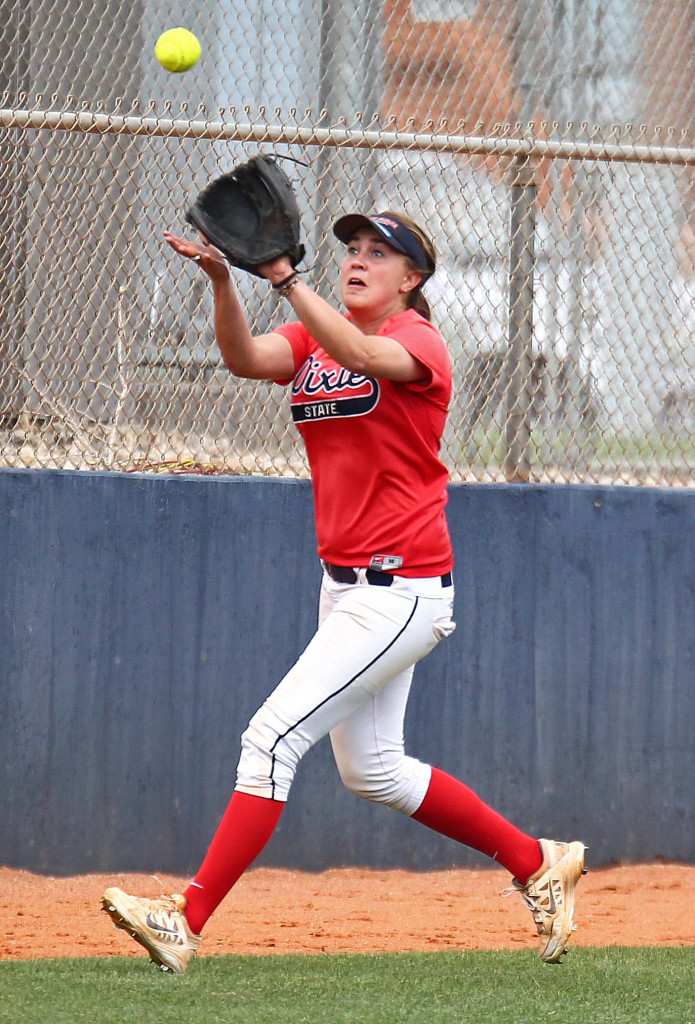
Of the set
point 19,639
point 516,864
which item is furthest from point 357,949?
point 19,639

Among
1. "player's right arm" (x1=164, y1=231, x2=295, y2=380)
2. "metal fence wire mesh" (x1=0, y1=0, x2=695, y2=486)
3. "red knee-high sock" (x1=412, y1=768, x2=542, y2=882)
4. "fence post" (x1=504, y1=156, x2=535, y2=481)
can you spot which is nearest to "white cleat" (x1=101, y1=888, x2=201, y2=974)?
"red knee-high sock" (x1=412, y1=768, x2=542, y2=882)

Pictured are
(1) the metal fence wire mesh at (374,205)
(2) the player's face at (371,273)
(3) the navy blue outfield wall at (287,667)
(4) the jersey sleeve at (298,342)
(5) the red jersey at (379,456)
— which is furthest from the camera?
(1) the metal fence wire mesh at (374,205)

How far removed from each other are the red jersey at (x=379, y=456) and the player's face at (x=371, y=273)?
116 mm

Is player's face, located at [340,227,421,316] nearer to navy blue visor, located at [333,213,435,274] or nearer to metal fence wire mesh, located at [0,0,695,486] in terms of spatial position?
navy blue visor, located at [333,213,435,274]

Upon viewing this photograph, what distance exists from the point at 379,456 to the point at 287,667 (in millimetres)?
1804

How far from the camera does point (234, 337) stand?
360 centimetres

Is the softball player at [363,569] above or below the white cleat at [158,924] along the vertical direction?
above

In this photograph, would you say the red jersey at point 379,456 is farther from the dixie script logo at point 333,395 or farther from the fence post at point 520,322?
the fence post at point 520,322

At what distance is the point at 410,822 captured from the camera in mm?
5219

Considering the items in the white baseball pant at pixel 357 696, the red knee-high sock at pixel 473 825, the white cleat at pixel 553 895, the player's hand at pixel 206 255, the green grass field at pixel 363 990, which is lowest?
the green grass field at pixel 363 990

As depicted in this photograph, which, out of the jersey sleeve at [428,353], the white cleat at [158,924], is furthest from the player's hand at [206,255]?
the white cleat at [158,924]

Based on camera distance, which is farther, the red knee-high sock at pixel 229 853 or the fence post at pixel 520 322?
the fence post at pixel 520 322

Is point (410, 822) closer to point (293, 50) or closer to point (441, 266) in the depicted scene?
point (441, 266)

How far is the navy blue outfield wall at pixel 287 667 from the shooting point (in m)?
4.93
